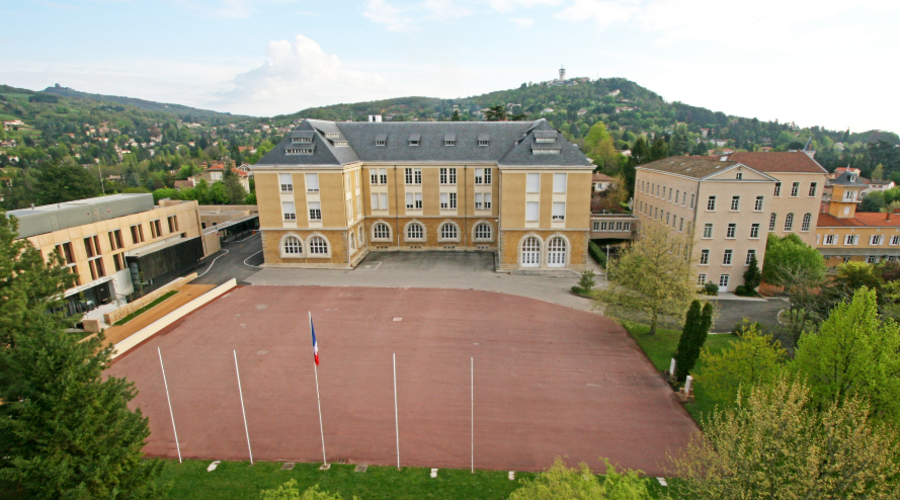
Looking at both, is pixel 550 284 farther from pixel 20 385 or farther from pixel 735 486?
pixel 20 385

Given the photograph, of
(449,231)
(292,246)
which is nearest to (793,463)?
(449,231)

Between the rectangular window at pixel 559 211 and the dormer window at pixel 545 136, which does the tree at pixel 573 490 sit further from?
the dormer window at pixel 545 136

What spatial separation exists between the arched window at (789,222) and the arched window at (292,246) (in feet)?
161

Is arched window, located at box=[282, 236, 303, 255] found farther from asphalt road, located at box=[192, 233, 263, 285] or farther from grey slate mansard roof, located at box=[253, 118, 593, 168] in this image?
grey slate mansard roof, located at box=[253, 118, 593, 168]

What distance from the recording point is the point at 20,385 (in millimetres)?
11359

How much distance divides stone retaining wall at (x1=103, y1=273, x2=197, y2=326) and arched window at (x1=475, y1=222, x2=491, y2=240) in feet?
92.7

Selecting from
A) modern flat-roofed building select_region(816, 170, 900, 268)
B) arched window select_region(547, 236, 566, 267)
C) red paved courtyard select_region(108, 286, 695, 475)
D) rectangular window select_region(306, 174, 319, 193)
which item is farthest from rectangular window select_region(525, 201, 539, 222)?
modern flat-roofed building select_region(816, 170, 900, 268)

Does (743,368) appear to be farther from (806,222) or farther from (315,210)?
(315,210)

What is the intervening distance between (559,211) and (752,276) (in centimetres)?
1745

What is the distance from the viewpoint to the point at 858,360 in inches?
569

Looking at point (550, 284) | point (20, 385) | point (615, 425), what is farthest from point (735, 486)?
point (550, 284)

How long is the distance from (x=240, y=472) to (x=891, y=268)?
4358 centimetres

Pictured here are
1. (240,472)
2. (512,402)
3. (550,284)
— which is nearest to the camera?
(240,472)

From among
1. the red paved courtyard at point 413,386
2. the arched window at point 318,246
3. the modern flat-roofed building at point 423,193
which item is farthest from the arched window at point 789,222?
the arched window at point 318,246
